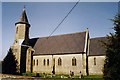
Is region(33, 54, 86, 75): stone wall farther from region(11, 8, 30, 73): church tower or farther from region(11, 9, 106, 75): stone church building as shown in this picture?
region(11, 8, 30, 73): church tower

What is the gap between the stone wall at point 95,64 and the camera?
23578mm

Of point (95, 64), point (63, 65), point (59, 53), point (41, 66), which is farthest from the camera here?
point (41, 66)

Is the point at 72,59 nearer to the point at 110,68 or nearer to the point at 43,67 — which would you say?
the point at 43,67

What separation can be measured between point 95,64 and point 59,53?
29.0ft

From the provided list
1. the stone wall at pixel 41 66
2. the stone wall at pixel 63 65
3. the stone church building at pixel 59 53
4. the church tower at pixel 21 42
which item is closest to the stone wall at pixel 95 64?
the stone church building at pixel 59 53

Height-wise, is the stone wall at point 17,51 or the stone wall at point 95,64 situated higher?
the stone wall at point 17,51

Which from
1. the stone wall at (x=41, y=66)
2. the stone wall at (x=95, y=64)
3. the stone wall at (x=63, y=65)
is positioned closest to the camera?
the stone wall at (x=95, y=64)

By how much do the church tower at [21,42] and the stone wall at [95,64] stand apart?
1742 cm

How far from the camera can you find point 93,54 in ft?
80.5

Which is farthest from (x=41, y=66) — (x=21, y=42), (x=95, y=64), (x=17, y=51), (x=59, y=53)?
(x=95, y=64)

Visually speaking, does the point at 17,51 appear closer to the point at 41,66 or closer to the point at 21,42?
the point at 21,42

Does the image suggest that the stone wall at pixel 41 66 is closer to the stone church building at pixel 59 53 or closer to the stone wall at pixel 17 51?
the stone church building at pixel 59 53

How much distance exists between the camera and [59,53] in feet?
88.5

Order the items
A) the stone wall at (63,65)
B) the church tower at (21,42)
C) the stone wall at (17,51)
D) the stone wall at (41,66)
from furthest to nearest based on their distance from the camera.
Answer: the church tower at (21,42) < the stone wall at (17,51) < the stone wall at (41,66) < the stone wall at (63,65)
